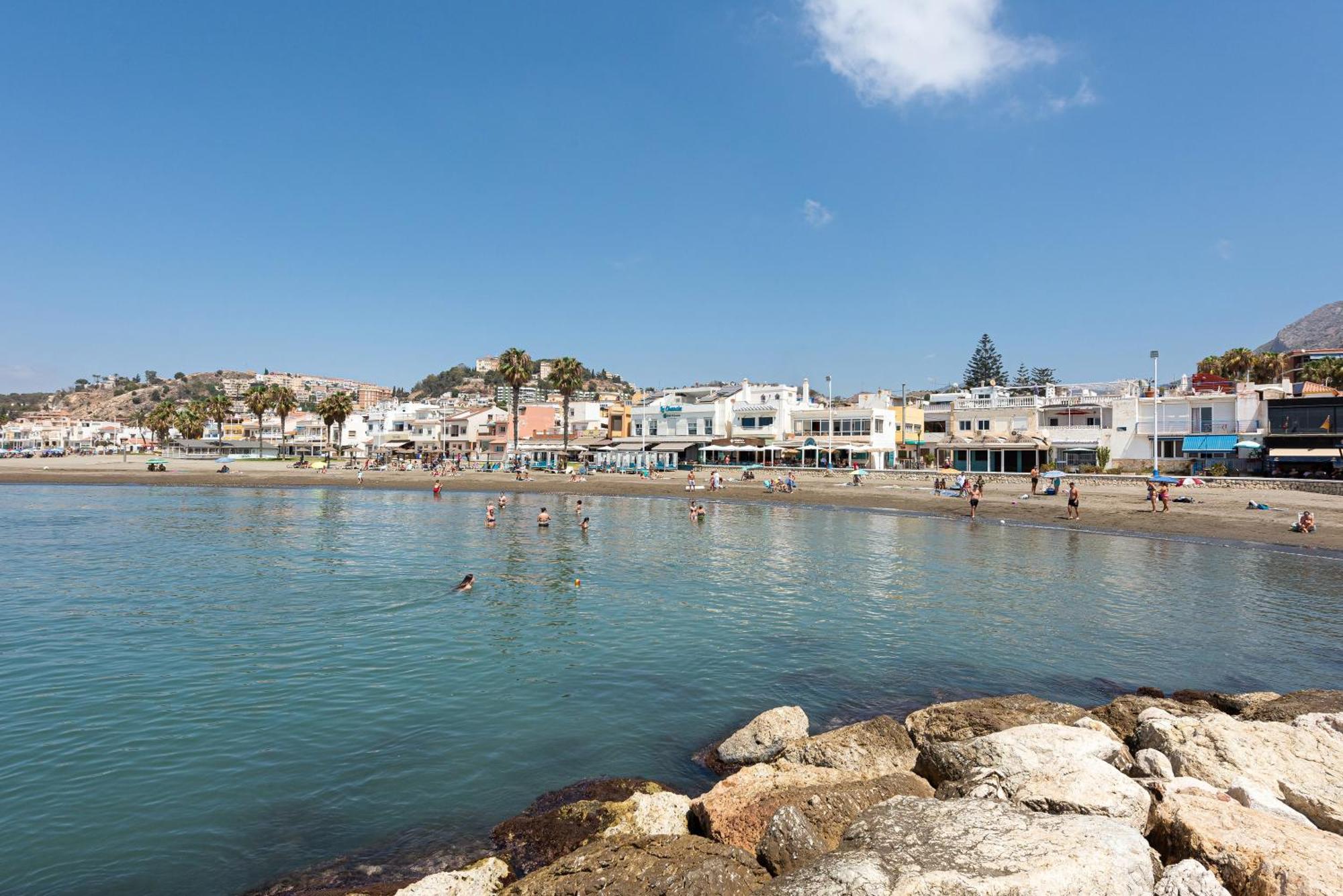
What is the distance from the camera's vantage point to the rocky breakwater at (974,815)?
5016 mm

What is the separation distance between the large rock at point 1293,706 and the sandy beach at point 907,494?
79.0ft

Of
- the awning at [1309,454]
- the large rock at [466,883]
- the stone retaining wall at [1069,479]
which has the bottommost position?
the large rock at [466,883]

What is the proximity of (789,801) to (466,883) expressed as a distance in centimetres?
319

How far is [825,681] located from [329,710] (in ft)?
28.8

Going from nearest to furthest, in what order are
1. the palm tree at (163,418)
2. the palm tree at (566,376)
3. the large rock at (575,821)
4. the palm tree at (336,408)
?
1. the large rock at (575,821)
2. the palm tree at (566,376)
3. the palm tree at (336,408)
4. the palm tree at (163,418)

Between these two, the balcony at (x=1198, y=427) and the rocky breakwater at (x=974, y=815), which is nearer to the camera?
the rocky breakwater at (x=974, y=815)

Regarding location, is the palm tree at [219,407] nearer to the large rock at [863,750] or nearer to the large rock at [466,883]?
the large rock at [466,883]

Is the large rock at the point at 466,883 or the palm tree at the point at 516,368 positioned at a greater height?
the palm tree at the point at 516,368

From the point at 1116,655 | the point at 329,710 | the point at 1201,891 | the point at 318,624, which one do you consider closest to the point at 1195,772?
the point at 1201,891

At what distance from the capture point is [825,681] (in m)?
13.7

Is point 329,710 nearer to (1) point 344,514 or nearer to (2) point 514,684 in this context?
(2) point 514,684

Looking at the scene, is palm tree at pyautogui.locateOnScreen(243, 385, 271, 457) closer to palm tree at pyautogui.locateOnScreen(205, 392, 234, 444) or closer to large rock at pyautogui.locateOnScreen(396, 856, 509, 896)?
palm tree at pyautogui.locateOnScreen(205, 392, 234, 444)

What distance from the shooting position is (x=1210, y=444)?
4903cm

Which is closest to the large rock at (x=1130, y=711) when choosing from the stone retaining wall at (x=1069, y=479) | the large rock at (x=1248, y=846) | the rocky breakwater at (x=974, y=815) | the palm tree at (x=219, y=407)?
the rocky breakwater at (x=974, y=815)
